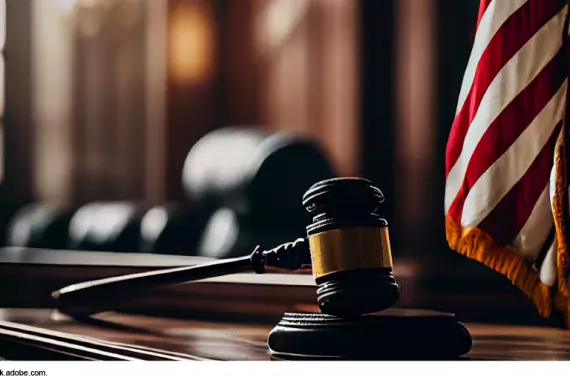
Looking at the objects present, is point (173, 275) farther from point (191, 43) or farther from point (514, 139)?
point (191, 43)

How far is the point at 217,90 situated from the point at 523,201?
3.10 metres

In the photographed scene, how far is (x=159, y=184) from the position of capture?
15.1 ft

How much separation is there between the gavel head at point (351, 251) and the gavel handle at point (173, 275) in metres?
0.08

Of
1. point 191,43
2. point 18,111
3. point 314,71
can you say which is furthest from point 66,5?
point 314,71

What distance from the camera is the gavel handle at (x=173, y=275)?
1.21m

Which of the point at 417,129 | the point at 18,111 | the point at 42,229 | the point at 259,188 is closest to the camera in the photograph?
the point at 259,188

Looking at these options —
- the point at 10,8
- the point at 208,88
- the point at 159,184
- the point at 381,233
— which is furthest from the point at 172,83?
the point at 381,233

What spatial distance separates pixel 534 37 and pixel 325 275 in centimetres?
72

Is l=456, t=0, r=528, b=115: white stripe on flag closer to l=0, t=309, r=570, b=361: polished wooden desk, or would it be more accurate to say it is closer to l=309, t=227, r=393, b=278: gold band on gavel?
l=0, t=309, r=570, b=361: polished wooden desk

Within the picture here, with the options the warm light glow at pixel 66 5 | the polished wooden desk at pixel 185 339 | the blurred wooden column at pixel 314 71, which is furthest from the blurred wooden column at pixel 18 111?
the polished wooden desk at pixel 185 339

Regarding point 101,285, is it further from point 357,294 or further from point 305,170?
point 305,170

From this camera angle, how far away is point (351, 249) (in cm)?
111

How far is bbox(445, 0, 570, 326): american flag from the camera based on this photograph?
60.9 inches

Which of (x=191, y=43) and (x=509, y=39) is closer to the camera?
(x=509, y=39)
